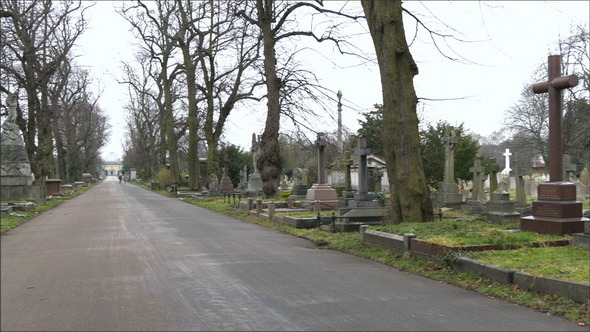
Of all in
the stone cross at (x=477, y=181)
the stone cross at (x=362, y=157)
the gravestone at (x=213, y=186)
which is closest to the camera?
the stone cross at (x=362, y=157)

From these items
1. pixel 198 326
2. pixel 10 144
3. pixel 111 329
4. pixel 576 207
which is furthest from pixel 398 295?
pixel 10 144

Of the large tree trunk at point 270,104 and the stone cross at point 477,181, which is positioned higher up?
the large tree trunk at point 270,104

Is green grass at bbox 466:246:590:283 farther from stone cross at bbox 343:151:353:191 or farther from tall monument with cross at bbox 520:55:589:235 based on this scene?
stone cross at bbox 343:151:353:191

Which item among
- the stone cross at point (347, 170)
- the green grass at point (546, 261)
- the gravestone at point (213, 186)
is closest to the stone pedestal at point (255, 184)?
the gravestone at point (213, 186)

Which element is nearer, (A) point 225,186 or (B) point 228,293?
(B) point 228,293

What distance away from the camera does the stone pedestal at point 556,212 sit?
9.81m

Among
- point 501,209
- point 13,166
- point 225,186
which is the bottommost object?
point 501,209

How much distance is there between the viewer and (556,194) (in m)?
10.1

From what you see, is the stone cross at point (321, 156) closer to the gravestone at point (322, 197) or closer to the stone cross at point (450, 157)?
the gravestone at point (322, 197)

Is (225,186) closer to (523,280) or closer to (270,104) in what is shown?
(270,104)

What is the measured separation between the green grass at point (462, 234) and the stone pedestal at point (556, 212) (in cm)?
32

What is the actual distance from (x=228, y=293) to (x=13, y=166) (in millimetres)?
23105

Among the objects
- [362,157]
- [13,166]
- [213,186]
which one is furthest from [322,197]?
[213,186]

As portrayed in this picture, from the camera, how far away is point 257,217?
763 inches
